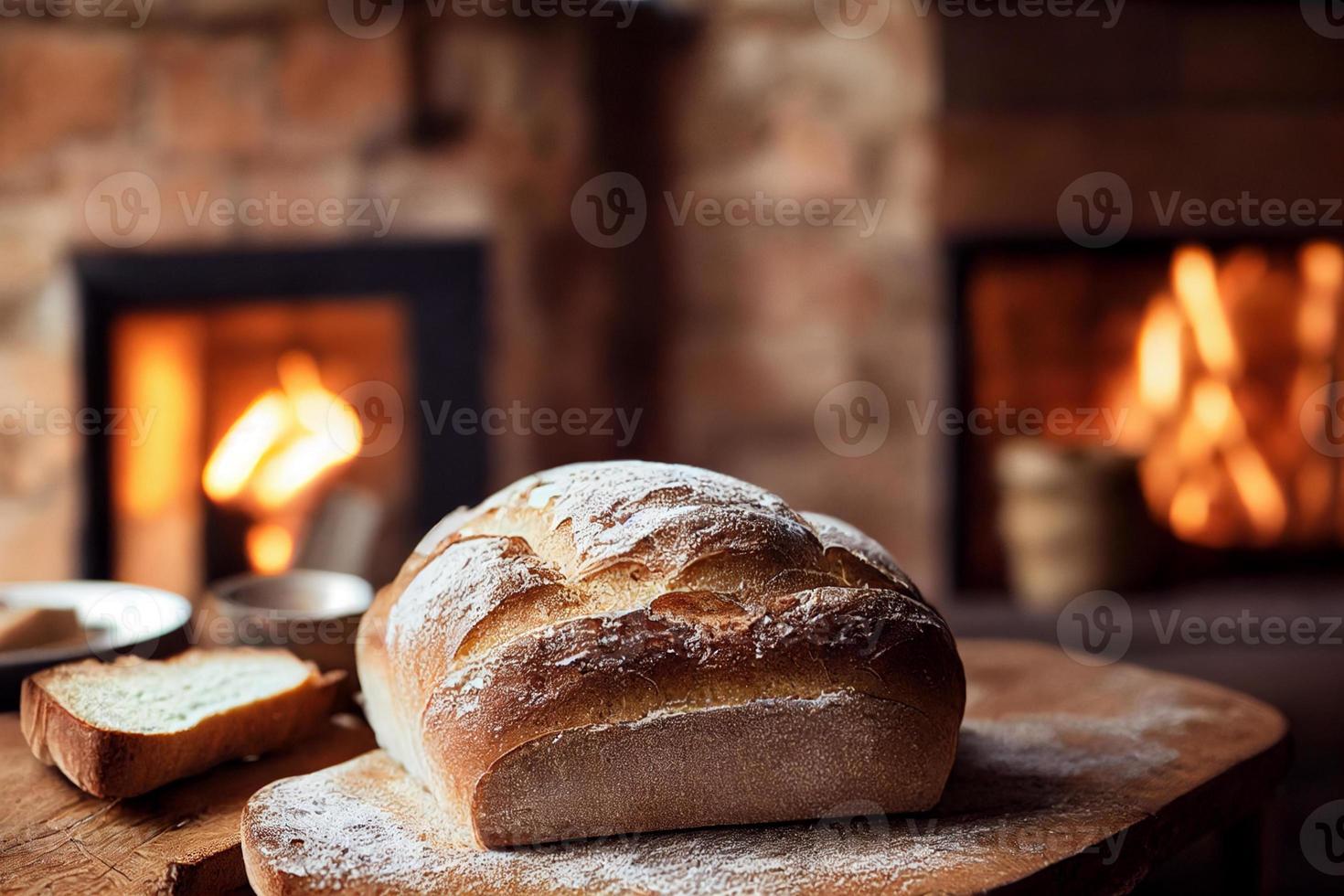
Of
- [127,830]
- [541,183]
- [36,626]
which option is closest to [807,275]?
[541,183]

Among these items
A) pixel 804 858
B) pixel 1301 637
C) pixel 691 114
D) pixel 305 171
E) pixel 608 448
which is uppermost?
pixel 691 114

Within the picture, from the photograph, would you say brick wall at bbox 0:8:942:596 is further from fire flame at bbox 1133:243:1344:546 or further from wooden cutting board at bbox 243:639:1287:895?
wooden cutting board at bbox 243:639:1287:895

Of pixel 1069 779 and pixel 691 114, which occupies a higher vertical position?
pixel 691 114

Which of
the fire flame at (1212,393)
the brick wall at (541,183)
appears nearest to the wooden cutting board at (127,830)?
the brick wall at (541,183)

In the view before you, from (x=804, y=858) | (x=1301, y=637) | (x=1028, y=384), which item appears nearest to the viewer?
(x=804, y=858)

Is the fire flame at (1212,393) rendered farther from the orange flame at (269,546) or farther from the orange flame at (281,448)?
the orange flame at (269,546)

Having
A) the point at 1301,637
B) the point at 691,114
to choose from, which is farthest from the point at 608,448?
the point at 1301,637

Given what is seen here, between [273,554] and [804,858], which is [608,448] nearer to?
[273,554]
